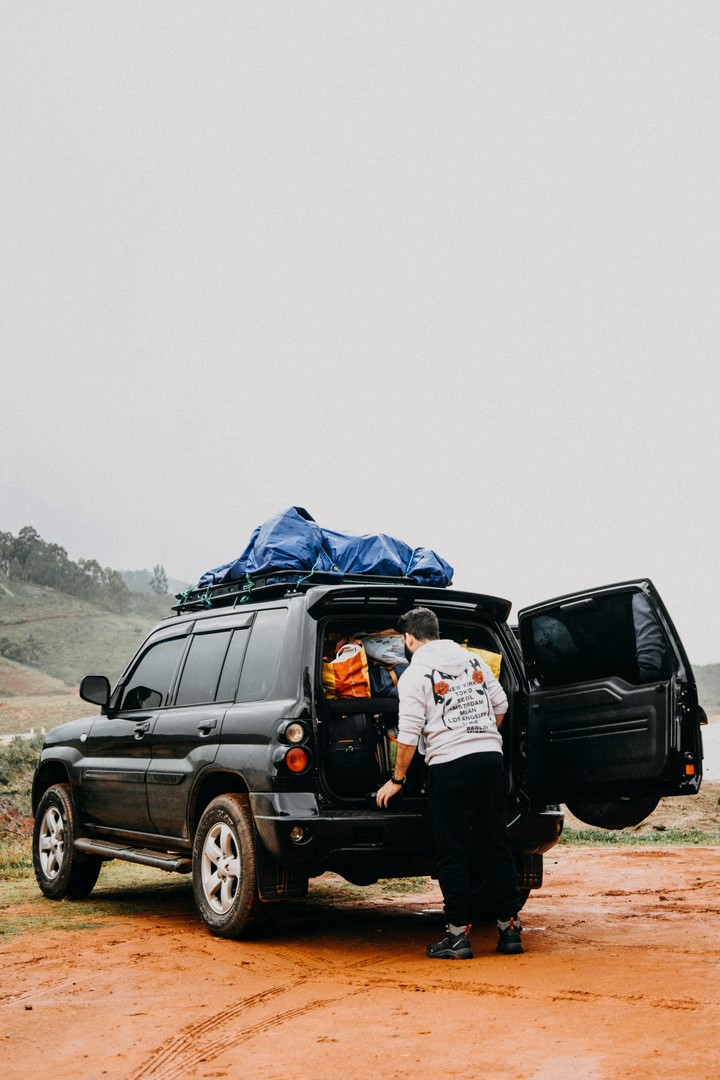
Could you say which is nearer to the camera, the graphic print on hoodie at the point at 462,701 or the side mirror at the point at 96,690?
the graphic print on hoodie at the point at 462,701

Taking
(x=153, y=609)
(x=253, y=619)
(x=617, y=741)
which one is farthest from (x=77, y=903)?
(x=153, y=609)

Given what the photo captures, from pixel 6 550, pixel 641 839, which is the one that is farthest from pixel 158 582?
pixel 641 839

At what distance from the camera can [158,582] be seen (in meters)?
113

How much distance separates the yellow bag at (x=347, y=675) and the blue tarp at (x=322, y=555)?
73 cm

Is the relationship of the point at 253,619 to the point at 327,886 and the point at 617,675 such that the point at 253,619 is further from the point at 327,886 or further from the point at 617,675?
the point at 327,886

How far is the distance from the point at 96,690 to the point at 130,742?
2.10 ft

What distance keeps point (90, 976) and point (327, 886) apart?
4364 millimetres

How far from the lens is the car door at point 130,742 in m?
7.94

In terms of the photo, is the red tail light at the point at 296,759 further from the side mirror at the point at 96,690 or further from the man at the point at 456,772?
the side mirror at the point at 96,690

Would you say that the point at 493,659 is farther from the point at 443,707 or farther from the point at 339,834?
the point at 339,834

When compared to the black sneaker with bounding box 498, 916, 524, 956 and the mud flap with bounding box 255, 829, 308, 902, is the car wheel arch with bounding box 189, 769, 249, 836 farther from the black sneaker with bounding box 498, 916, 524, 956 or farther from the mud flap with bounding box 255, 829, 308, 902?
the black sneaker with bounding box 498, 916, 524, 956

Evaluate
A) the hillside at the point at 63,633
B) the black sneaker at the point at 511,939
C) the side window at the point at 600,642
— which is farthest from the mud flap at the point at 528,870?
the hillside at the point at 63,633

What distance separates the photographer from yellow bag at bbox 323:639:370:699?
267 inches

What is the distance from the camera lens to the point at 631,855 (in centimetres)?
1237
